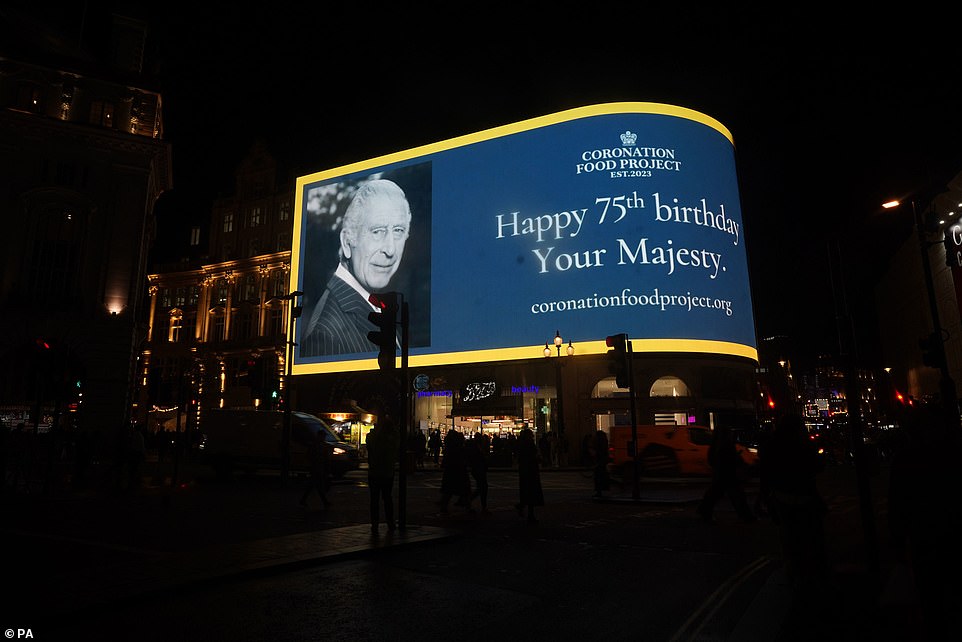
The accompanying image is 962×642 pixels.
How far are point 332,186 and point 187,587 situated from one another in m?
39.2

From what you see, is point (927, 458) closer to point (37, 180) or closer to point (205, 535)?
point (205, 535)

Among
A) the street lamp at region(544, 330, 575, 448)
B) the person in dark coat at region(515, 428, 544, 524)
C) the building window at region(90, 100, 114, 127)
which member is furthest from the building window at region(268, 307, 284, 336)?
the person in dark coat at region(515, 428, 544, 524)

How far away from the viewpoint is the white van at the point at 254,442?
72.9 feet

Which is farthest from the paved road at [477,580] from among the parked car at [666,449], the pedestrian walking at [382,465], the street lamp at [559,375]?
the street lamp at [559,375]

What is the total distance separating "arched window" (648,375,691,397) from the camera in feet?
110

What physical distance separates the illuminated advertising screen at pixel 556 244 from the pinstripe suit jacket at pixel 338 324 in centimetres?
10

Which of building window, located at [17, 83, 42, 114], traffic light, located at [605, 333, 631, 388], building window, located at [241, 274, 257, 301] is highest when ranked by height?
building window, located at [17, 83, 42, 114]

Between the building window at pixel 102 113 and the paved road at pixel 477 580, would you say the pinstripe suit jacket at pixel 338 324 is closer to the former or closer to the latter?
the building window at pixel 102 113

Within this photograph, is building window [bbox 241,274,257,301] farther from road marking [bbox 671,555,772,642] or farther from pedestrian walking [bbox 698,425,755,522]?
road marking [bbox 671,555,772,642]

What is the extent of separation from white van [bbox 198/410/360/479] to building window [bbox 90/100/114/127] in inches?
938

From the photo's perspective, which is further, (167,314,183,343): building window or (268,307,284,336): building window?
(167,314,183,343): building window

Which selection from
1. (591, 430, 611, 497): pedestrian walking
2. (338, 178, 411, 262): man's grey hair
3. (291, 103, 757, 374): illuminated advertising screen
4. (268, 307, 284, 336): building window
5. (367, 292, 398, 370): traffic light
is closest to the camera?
(367, 292, 398, 370): traffic light

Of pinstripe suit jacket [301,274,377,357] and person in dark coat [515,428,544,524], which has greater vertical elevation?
pinstripe suit jacket [301,274,377,357]

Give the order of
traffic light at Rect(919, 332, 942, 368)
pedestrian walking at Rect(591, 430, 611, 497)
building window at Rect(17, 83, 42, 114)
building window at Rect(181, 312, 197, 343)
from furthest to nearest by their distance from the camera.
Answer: building window at Rect(181, 312, 197, 343) → building window at Rect(17, 83, 42, 114) → pedestrian walking at Rect(591, 430, 611, 497) → traffic light at Rect(919, 332, 942, 368)
